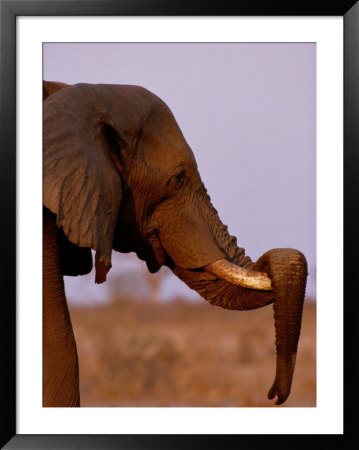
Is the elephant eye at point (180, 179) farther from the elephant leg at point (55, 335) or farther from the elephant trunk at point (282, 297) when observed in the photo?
the elephant leg at point (55, 335)

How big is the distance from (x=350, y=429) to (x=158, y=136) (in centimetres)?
115

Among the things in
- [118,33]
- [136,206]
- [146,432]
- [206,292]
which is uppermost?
[118,33]

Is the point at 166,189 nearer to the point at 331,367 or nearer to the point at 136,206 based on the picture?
the point at 136,206

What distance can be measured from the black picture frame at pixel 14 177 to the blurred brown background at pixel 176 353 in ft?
19.0

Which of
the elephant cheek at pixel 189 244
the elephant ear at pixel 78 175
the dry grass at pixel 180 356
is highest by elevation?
the elephant ear at pixel 78 175

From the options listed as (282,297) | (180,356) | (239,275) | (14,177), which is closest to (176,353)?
(180,356)

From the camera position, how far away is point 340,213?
373cm

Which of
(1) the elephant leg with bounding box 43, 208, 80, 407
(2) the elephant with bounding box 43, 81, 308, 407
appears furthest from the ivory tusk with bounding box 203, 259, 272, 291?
(1) the elephant leg with bounding box 43, 208, 80, 407

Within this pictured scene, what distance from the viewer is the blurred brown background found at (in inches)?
481

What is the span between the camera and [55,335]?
3873 mm

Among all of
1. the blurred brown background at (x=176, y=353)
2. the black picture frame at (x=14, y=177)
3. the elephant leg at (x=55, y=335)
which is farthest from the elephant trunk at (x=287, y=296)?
the blurred brown background at (x=176, y=353)

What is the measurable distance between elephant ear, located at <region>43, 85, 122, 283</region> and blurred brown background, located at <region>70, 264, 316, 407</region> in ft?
18.7

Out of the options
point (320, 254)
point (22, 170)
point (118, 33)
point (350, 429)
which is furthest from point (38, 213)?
point (350, 429)

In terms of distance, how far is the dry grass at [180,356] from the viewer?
480 inches
